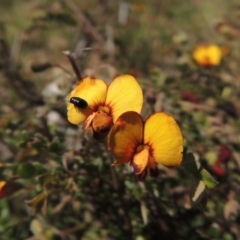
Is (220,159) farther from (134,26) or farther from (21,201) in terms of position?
(134,26)

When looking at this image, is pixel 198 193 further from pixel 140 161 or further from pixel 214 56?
pixel 214 56

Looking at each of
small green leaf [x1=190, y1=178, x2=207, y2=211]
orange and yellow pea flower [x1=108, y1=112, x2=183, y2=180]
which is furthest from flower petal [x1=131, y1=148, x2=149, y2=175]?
small green leaf [x1=190, y1=178, x2=207, y2=211]

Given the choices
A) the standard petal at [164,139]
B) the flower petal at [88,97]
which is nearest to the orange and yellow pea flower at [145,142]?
the standard petal at [164,139]

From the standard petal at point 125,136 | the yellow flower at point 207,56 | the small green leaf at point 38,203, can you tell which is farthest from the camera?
the yellow flower at point 207,56

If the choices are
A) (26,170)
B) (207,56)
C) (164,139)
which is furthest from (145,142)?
(207,56)

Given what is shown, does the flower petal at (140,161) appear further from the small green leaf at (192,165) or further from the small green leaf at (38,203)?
the small green leaf at (38,203)

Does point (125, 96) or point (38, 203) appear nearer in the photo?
point (125, 96)

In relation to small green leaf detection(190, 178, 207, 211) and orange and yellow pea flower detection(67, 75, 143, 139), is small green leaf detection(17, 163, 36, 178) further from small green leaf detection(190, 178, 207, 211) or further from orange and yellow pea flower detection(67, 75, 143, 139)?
small green leaf detection(190, 178, 207, 211)
